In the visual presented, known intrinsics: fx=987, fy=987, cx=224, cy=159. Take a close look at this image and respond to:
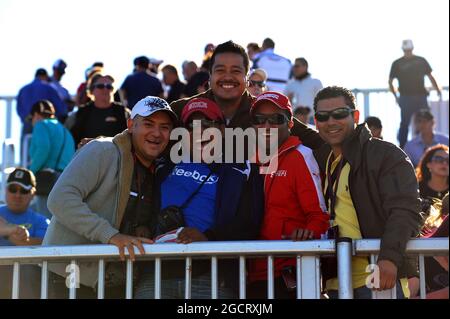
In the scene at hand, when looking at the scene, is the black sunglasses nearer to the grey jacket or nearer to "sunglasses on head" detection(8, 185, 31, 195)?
the grey jacket

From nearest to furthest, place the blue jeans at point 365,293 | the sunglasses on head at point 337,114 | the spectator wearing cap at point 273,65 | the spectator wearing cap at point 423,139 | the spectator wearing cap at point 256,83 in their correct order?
1. the blue jeans at point 365,293
2. the sunglasses on head at point 337,114
3. the spectator wearing cap at point 256,83
4. the spectator wearing cap at point 423,139
5. the spectator wearing cap at point 273,65

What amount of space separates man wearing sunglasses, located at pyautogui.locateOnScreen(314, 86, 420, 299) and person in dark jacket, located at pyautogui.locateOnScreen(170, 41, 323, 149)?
636 mm

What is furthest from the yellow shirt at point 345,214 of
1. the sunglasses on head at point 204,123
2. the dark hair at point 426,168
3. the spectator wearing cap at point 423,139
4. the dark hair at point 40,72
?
the dark hair at point 40,72

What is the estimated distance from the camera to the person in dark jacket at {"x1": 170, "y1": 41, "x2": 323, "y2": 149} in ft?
21.1

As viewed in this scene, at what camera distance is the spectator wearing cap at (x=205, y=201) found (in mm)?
5328

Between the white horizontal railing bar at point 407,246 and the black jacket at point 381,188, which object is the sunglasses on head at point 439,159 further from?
the white horizontal railing bar at point 407,246

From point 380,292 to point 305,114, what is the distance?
669 cm

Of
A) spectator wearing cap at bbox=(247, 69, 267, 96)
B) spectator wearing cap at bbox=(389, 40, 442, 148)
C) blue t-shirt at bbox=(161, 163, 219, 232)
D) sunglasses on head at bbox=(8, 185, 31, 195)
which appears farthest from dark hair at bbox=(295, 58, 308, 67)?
blue t-shirt at bbox=(161, 163, 219, 232)

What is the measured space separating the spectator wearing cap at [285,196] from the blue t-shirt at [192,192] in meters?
0.31

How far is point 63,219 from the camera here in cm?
554

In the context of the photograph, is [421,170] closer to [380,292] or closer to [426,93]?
[380,292]
